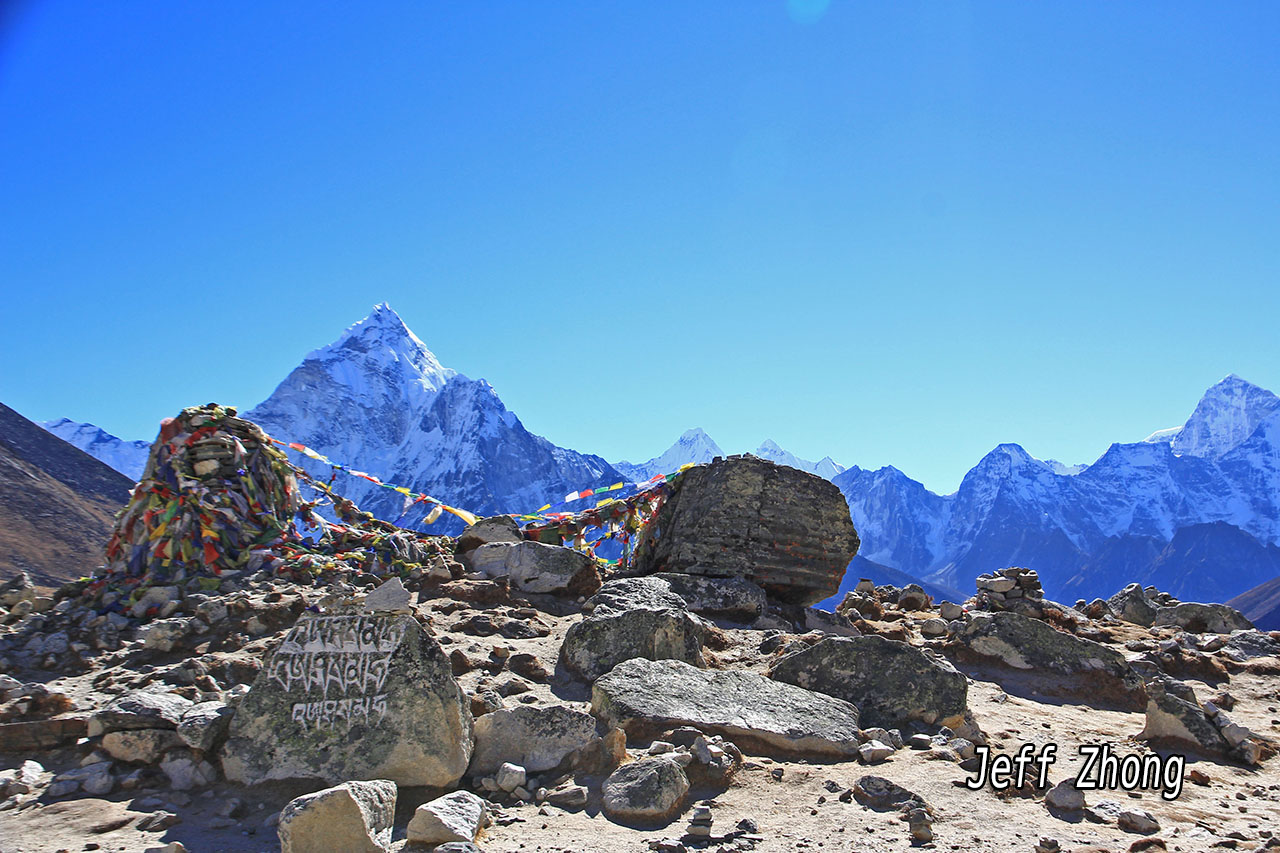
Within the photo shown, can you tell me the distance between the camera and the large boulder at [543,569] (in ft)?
36.8

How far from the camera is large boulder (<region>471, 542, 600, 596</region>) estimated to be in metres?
11.2

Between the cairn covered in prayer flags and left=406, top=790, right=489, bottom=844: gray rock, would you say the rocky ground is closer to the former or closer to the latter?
left=406, top=790, right=489, bottom=844: gray rock

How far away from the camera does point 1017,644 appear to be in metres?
9.59

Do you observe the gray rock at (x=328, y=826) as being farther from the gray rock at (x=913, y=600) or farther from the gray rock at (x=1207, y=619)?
the gray rock at (x=1207, y=619)

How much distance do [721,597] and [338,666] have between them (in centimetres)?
614

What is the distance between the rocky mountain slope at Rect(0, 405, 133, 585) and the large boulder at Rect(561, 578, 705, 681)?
5442 centimetres

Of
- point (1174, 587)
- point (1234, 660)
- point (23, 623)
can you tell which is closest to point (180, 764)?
point (23, 623)

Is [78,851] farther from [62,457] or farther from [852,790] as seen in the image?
[62,457]

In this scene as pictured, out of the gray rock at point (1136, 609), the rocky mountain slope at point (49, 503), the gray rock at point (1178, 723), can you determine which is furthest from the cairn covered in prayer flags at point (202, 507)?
the rocky mountain slope at point (49, 503)

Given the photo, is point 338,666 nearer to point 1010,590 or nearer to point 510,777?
point 510,777

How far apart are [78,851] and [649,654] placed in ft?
15.2

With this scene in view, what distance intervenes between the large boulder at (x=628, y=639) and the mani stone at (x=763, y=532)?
4032 mm

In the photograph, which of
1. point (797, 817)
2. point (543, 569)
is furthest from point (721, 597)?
point (797, 817)

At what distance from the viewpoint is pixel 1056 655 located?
9336 millimetres
